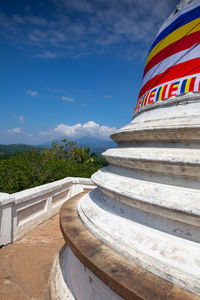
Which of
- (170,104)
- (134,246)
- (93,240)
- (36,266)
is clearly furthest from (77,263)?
(170,104)

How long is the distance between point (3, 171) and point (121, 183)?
4.74 metres

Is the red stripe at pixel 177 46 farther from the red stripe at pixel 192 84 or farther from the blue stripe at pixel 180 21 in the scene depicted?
the red stripe at pixel 192 84

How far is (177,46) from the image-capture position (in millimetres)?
2395

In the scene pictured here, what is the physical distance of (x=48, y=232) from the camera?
4.12m

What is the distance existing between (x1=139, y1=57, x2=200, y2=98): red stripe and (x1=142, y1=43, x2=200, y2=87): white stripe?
0.05 m

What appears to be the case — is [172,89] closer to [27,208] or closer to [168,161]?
[168,161]

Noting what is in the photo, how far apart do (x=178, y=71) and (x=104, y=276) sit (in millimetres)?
2202

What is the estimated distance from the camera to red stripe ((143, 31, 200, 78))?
7.32ft

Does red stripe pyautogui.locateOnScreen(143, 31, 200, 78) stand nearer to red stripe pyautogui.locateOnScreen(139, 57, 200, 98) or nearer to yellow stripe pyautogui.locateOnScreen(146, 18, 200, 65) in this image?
yellow stripe pyautogui.locateOnScreen(146, 18, 200, 65)

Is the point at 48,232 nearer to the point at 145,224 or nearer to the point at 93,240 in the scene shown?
the point at 93,240

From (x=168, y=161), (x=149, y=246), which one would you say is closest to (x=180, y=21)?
(x=168, y=161)

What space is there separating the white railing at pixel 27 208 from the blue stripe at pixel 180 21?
11.7 ft

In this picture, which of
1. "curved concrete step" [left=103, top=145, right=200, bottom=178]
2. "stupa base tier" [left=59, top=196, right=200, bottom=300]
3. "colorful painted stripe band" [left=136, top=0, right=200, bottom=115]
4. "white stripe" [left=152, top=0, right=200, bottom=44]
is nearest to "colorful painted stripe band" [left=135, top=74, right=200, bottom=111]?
"colorful painted stripe band" [left=136, top=0, right=200, bottom=115]

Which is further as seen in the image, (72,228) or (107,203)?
(107,203)
